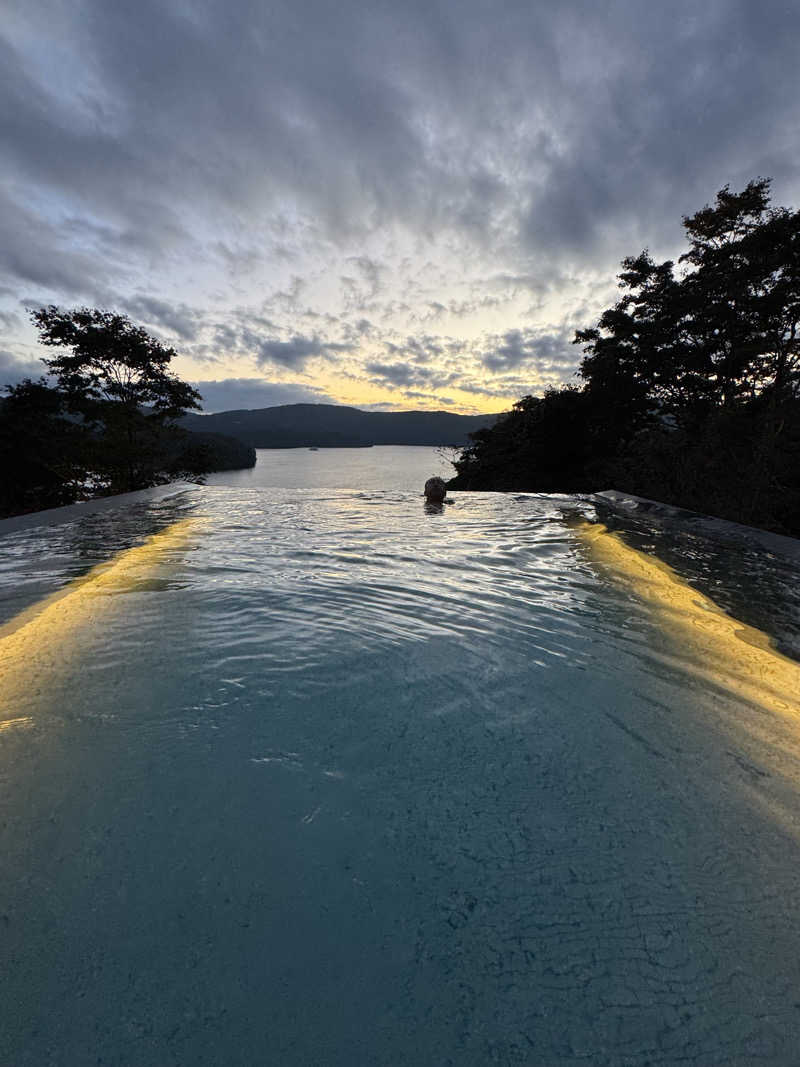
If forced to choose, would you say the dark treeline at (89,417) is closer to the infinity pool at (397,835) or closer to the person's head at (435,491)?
the person's head at (435,491)

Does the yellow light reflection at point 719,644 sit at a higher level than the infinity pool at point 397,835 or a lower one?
higher

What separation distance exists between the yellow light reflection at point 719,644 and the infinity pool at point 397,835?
0.02m

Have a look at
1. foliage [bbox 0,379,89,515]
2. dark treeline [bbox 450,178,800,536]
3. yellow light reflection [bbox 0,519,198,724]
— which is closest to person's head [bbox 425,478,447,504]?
dark treeline [bbox 450,178,800,536]

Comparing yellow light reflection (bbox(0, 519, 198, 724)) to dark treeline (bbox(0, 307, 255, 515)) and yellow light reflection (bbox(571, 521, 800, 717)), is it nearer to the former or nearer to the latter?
yellow light reflection (bbox(571, 521, 800, 717))

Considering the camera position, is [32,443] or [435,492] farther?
[32,443]

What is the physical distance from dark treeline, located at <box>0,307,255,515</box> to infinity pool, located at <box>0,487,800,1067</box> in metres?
11.1

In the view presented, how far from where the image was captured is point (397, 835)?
1.58 meters

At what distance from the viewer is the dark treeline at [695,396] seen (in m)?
9.20

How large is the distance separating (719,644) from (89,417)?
15.7 meters

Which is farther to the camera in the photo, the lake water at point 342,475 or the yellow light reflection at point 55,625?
the lake water at point 342,475

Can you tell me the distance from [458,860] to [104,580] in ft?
13.0

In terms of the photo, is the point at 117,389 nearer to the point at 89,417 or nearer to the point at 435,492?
the point at 89,417

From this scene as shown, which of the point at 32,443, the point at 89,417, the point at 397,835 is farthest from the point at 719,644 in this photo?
the point at 32,443

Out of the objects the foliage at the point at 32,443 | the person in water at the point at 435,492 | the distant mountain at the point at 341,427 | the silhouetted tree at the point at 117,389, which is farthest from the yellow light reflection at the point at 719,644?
the distant mountain at the point at 341,427
